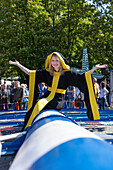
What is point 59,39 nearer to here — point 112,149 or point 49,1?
point 49,1

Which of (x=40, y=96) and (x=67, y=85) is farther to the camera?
(x=40, y=96)

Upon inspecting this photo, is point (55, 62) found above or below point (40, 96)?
above

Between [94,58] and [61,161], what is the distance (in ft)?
59.3

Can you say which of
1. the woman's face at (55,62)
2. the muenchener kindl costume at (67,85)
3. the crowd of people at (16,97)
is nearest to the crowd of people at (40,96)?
the crowd of people at (16,97)

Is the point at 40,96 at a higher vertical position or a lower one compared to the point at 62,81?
lower

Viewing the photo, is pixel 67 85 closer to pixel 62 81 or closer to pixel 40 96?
pixel 62 81

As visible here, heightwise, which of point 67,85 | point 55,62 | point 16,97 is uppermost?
point 55,62

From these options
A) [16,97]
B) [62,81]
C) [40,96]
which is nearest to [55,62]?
[62,81]

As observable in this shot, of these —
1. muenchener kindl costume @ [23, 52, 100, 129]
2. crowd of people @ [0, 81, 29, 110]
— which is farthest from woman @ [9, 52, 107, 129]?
crowd of people @ [0, 81, 29, 110]

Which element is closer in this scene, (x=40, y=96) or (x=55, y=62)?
(x=55, y=62)

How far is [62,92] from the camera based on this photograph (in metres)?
4.44

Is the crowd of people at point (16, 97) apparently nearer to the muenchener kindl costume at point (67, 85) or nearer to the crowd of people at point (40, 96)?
the crowd of people at point (40, 96)

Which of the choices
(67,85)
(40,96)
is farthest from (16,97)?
(67,85)

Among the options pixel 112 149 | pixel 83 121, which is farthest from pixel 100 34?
pixel 112 149
